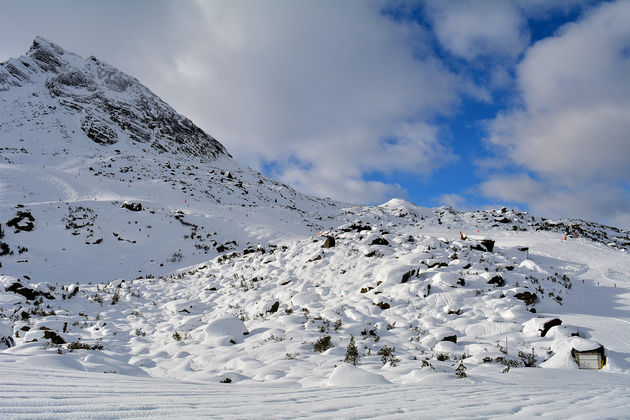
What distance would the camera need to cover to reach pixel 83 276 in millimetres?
15164

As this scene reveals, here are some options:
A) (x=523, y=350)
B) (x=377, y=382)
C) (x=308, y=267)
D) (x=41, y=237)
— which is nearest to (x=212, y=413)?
(x=377, y=382)

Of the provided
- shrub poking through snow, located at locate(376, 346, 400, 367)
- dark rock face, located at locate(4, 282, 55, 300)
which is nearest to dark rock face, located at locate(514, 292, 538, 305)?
shrub poking through snow, located at locate(376, 346, 400, 367)

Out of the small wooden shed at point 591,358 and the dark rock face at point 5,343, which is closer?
the small wooden shed at point 591,358

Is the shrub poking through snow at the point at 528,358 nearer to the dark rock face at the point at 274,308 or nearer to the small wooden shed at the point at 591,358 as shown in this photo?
the small wooden shed at the point at 591,358

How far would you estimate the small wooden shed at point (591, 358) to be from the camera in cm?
539

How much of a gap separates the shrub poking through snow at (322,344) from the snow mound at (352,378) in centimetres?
186

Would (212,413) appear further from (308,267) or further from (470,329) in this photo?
(308,267)

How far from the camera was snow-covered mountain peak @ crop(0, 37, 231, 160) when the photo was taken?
49.4 m

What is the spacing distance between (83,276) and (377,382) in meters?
16.1

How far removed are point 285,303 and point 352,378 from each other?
20.1ft

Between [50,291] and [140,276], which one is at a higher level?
[140,276]

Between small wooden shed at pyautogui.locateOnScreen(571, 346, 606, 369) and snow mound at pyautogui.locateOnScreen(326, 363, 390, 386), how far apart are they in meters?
3.67

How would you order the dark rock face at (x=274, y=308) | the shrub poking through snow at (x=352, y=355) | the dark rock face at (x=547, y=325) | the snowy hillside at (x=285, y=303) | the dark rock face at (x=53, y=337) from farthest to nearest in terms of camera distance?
the dark rock face at (x=274, y=308) < the dark rock face at (x=53, y=337) < the dark rock face at (x=547, y=325) < the shrub poking through snow at (x=352, y=355) < the snowy hillside at (x=285, y=303)

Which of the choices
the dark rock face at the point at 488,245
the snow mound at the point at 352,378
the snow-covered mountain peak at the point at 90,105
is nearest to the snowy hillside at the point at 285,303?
the snow mound at the point at 352,378
